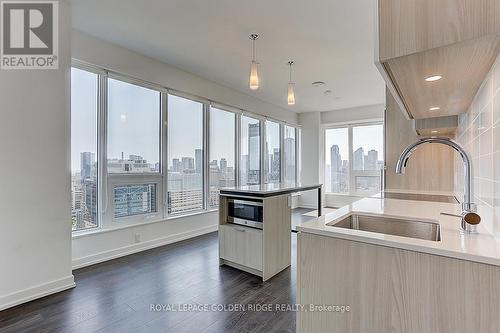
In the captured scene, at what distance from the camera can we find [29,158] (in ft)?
7.38

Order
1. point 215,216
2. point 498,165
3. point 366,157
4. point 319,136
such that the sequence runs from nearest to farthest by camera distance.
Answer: point 498,165 → point 215,216 → point 366,157 → point 319,136

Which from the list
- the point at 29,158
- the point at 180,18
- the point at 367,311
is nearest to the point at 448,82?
the point at 367,311

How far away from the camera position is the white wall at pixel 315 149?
6871 millimetres

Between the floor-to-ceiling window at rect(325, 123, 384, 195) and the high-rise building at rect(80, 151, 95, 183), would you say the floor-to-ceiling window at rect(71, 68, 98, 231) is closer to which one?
the high-rise building at rect(80, 151, 95, 183)

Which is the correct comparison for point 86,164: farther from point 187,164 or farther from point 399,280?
point 399,280

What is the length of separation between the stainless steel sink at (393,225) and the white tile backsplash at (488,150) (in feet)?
0.78

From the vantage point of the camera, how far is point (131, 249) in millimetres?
3424

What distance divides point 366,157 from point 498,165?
595cm

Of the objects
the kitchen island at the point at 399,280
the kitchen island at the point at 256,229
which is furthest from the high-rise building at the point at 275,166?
the kitchen island at the point at 399,280

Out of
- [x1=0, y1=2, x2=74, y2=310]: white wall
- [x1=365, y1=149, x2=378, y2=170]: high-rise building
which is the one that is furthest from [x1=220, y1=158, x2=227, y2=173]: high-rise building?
[x1=365, y1=149, x2=378, y2=170]: high-rise building

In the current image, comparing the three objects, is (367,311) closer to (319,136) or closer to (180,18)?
(180,18)

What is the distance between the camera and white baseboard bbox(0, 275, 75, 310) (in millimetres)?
2102

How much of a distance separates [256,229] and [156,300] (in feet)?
3.65

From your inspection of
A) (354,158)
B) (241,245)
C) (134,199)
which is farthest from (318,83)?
(134,199)
